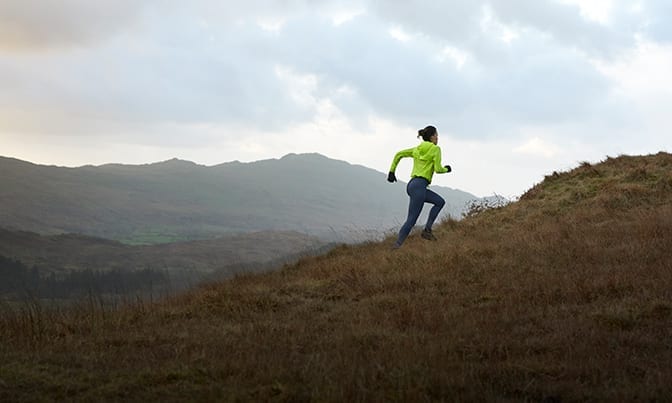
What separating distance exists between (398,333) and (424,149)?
735cm

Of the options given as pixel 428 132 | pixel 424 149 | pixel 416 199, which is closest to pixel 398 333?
pixel 416 199

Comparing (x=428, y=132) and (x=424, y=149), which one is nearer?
(x=424, y=149)

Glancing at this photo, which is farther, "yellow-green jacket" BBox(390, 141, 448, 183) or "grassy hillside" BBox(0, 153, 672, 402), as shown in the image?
"yellow-green jacket" BBox(390, 141, 448, 183)

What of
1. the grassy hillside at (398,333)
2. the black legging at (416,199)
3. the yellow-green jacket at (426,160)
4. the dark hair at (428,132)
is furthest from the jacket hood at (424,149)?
the grassy hillside at (398,333)

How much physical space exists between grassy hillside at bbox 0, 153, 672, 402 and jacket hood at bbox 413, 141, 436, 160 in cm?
219

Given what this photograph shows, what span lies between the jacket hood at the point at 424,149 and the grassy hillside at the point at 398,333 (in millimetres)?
2188

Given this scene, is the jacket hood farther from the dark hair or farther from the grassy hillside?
the grassy hillside

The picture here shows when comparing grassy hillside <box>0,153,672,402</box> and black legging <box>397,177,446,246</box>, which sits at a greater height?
black legging <box>397,177,446,246</box>

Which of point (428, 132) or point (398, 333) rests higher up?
point (428, 132)

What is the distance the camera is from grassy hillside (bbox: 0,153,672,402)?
4.44 m

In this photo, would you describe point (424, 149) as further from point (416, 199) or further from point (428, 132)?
point (416, 199)

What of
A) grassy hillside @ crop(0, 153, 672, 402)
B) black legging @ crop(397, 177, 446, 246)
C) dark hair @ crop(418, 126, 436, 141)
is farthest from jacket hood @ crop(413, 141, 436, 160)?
grassy hillside @ crop(0, 153, 672, 402)

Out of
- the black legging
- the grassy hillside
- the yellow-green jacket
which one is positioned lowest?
the grassy hillside

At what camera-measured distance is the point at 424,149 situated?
13.0 m
